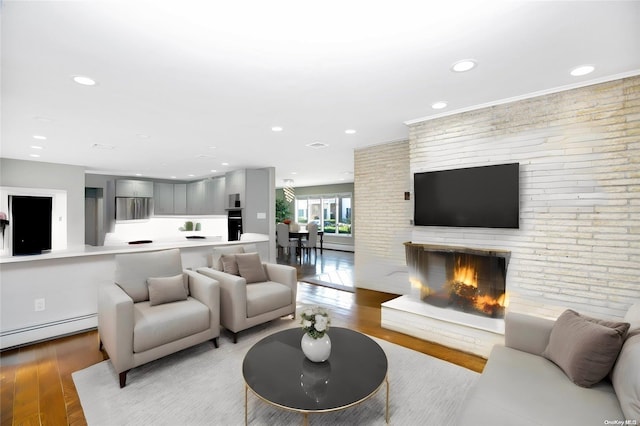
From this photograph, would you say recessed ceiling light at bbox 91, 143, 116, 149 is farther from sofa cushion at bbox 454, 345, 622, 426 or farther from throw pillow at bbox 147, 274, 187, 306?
sofa cushion at bbox 454, 345, 622, 426

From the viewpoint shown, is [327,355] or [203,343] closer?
[327,355]

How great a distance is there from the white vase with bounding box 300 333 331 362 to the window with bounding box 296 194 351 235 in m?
8.40

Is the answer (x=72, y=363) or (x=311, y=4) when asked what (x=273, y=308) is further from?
(x=311, y=4)

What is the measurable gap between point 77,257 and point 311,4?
11.9ft

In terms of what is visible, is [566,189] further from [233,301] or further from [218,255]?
[218,255]

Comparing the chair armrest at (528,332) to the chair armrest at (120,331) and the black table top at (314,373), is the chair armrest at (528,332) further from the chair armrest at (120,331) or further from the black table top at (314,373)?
the chair armrest at (120,331)

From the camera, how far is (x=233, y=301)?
2.98m

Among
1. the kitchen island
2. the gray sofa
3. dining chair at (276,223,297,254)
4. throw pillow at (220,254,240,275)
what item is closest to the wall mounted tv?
the gray sofa

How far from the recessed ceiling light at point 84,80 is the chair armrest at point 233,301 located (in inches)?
84.5

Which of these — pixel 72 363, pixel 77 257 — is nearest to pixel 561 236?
pixel 72 363

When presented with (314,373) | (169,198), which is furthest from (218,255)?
(169,198)

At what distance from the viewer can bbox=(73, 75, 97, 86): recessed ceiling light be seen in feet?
7.61

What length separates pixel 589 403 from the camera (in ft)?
4.69

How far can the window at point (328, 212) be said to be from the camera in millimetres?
10539
